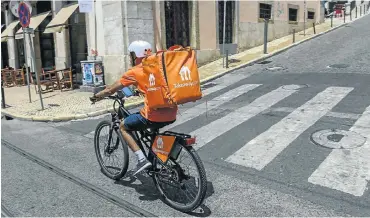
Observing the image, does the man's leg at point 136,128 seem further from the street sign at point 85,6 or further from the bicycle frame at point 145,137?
the street sign at point 85,6

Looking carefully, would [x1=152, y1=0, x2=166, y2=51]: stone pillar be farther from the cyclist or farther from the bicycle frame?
the cyclist

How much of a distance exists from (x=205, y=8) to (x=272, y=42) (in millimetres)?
5269

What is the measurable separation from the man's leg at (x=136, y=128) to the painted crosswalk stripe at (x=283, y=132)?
63.6 inches

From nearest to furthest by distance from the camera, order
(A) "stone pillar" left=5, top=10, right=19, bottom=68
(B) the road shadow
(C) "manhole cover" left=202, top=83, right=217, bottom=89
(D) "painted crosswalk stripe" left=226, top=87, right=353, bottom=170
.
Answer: (B) the road shadow
(D) "painted crosswalk stripe" left=226, top=87, right=353, bottom=170
(C) "manhole cover" left=202, top=83, right=217, bottom=89
(A) "stone pillar" left=5, top=10, right=19, bottom=68

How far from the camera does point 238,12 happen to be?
17.3 metres

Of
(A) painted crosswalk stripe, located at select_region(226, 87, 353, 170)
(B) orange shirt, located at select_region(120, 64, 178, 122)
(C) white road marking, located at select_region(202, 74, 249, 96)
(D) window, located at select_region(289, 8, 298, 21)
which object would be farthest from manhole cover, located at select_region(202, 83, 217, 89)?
(D) window, located at select_region(289, 8, 298, 21)

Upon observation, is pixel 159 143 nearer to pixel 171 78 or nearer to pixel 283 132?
pixel 171 78

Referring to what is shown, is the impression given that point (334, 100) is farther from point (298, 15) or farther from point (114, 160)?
point (298, 15)

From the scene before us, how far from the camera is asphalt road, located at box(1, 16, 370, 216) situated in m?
3.98

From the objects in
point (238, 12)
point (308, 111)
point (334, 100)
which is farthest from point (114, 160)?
point (238, 12)

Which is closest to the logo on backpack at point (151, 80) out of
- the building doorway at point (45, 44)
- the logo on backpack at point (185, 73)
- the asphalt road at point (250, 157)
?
the logo on backpack at point (185, 73)

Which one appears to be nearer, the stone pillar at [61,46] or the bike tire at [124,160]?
the bike tire at [124,160]

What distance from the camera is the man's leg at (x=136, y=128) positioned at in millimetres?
4125

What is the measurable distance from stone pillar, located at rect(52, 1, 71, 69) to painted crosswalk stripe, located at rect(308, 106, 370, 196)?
14.7 meters
